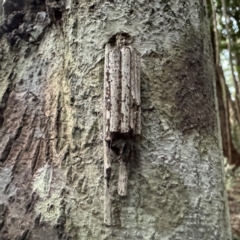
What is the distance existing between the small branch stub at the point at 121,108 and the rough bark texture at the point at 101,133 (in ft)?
0.05

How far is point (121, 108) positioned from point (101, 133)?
9cm

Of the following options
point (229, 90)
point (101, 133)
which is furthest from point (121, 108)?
point (229, 90)

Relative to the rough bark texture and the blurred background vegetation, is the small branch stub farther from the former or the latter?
the blurred background vegetation

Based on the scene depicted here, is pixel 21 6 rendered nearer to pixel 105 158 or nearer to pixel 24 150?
pixel 24 150

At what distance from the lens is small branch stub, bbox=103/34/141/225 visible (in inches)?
26.9

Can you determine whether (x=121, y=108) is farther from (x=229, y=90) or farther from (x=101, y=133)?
(x=229, y=90)

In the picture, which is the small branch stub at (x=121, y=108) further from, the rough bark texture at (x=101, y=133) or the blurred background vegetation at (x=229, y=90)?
the blurred background vegetation at (x=229, y=90)

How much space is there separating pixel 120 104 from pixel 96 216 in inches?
7.9

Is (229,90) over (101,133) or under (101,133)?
over

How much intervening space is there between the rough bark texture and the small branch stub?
2 centimetres

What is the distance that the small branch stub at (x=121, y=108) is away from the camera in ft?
2.24

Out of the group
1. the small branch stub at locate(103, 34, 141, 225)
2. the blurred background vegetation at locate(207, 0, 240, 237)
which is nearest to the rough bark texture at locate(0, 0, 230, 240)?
the small branch stub at locate(103, 34, 141, 225)

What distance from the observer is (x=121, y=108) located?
2.24ft

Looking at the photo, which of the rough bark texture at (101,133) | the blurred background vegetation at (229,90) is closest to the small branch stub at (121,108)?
the rough bark texture at (101,133)
